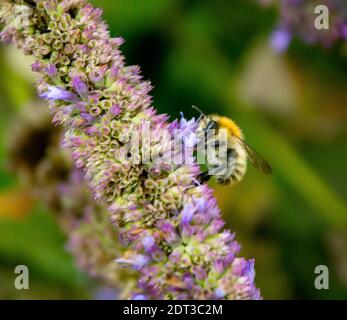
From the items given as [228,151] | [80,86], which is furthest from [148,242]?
[228,151]

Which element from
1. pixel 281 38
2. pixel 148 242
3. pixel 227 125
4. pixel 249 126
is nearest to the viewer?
pixel 148 242

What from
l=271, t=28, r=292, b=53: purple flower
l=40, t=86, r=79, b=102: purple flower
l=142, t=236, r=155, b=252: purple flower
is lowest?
l=142, t=236, r=155, b=252: purple flower

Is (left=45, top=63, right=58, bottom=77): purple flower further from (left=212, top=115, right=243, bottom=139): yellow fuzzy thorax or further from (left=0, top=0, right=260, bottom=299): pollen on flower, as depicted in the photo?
(left=212, top=115, right=243, bottom=139): yellow fuzzy thorax

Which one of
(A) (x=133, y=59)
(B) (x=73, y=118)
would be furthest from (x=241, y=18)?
(B) (x=73, y=118)

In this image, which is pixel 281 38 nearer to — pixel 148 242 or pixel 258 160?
pixel 258 160

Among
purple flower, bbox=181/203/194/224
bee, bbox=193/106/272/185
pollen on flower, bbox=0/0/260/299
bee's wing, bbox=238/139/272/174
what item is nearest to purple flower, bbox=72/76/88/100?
pollen on flower, bbox=0/0/260/299
